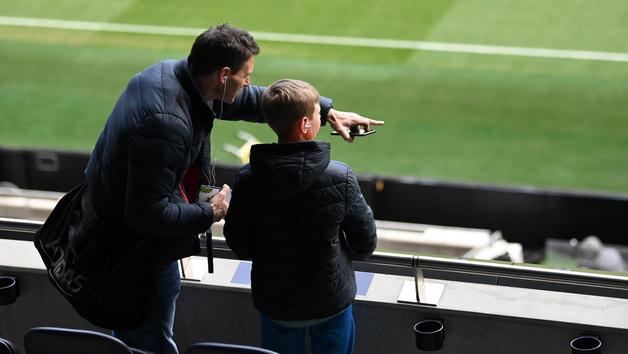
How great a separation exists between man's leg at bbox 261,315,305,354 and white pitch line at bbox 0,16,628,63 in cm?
976

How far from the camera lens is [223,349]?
12.1 ft

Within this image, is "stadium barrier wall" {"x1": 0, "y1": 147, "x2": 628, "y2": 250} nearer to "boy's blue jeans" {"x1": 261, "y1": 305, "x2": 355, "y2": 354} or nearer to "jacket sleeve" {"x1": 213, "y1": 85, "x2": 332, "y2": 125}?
"jacket sleeve" {"x1": 213, "y1": 85, "x2": 332, "y2": 125}

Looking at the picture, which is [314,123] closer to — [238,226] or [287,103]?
[287,103]

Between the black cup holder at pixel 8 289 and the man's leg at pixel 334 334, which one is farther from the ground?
the man's leg at pixel 334 334

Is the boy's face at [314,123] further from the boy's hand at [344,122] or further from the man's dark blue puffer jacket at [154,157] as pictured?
the boy's hand at [344,122]

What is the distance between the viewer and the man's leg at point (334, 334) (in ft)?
12.8

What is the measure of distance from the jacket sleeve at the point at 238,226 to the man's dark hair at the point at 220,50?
393mm

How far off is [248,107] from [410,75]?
8980mm

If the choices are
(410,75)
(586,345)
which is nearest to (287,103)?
(586,345)

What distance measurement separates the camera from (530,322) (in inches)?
161

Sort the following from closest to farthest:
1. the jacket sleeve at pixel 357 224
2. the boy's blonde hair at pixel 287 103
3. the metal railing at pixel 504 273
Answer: the boy's blonde hair at pixel 287 103 → the jacket sleeve at pixel 357 224 → the metal railing at pixel 504 273

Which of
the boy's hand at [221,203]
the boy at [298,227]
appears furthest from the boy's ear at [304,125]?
the boy's hand at [221,203]

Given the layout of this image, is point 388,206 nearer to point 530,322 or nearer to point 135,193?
point 530,322

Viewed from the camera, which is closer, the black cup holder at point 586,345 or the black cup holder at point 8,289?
the black cup holder at point 586,345
